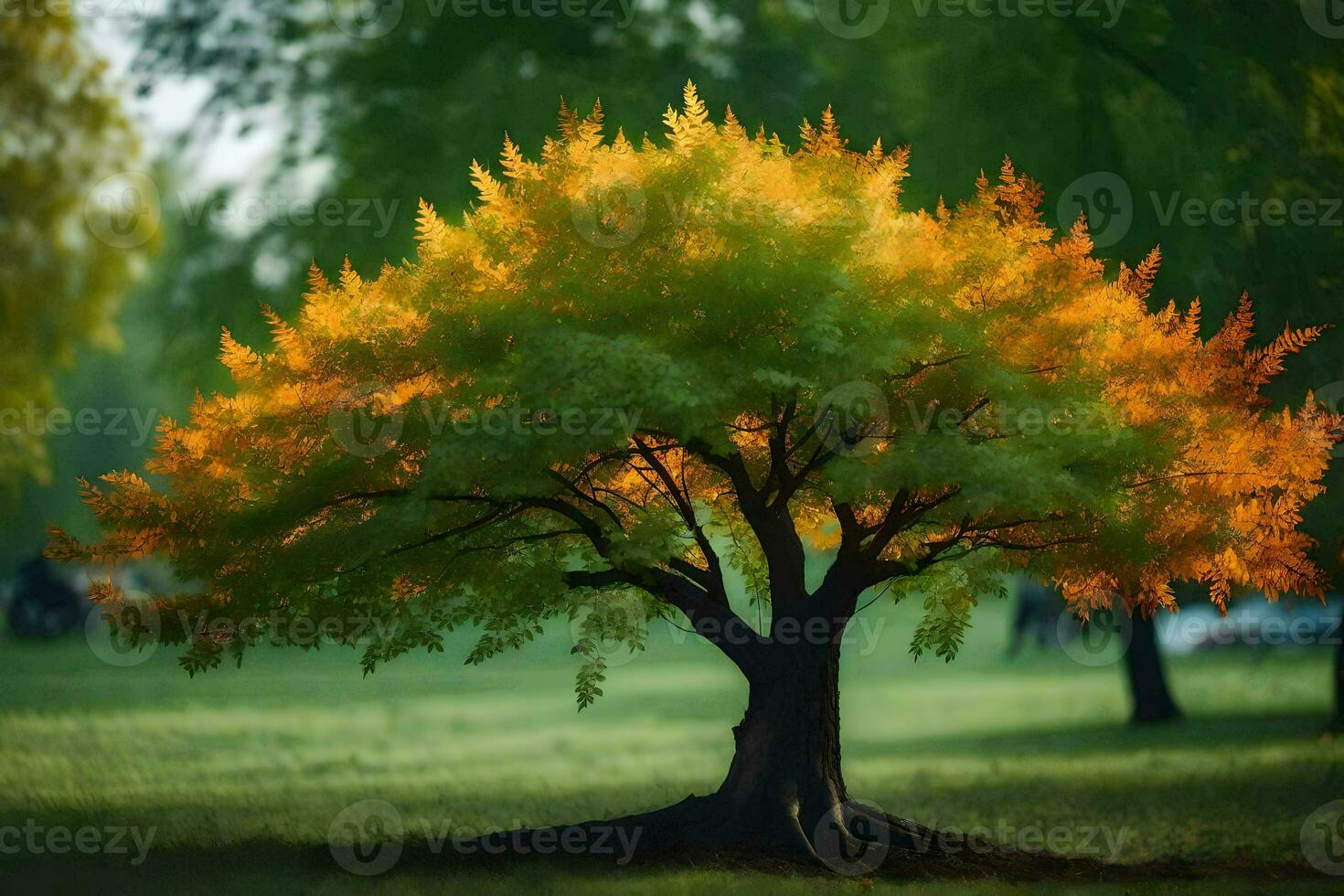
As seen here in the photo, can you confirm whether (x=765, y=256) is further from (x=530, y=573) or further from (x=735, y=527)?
(x=735, y=527)

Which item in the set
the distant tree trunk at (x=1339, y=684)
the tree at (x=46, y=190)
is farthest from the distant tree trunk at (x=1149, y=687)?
the tree at (x=46, y=190)

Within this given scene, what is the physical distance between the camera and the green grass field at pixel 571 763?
13.9 meters

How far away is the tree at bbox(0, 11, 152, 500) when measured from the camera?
79.6 feet

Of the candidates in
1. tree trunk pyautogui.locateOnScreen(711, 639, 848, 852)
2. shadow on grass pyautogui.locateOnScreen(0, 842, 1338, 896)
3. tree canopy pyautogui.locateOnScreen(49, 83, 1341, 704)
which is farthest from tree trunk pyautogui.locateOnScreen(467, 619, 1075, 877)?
tree canopy pyautogui.locateOnScreen(49, 83, 1341, 704)

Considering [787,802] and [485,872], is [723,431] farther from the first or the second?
[485,872]

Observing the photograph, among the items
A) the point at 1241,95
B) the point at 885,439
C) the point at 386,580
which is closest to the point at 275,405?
the point at 386,580

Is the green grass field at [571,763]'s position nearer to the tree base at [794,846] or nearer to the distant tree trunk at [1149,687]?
the tree base at [794,846]

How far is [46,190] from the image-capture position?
2453 centimetres

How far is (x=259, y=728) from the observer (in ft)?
94.6

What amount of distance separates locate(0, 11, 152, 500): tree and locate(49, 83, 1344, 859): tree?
511 inches

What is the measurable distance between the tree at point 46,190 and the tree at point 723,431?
1298 cm

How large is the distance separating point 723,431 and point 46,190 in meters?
17.3

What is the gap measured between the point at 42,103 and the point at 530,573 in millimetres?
15689

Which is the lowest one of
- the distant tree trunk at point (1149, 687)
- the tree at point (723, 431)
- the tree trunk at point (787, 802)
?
the distant tree trunk at point (1149, 687)
